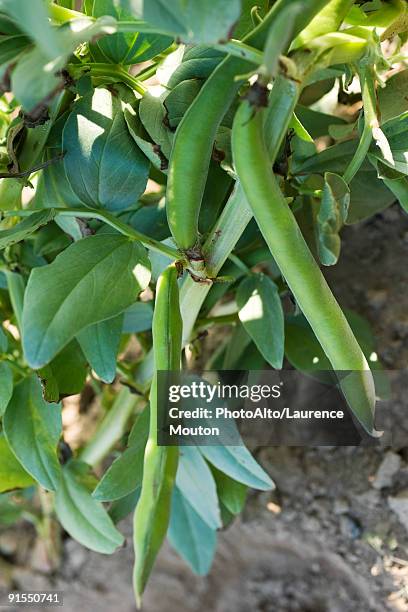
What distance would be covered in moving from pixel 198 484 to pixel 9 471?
198mm

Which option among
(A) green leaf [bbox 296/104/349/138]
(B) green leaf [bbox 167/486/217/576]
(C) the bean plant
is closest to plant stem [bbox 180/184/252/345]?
(C) the bean plant

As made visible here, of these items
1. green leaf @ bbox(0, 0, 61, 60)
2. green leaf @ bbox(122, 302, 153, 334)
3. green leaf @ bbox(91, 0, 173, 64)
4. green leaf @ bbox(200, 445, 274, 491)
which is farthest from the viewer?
green leaf @ bbox(122, 302, 153, 334)

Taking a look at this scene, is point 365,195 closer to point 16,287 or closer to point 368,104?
point 368,104

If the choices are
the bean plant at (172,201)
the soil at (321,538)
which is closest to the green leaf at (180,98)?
the bean plant at (172,201)

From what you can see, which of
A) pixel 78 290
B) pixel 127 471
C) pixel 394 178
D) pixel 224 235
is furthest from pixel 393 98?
pixel 127 471

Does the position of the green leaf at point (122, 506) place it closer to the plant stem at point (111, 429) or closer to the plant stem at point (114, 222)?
the plant stem at point (111, 429)

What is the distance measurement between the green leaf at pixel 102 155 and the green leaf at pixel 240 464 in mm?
242

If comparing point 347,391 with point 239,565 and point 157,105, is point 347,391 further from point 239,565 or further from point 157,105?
point 239,565

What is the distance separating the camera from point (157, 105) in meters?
0.51

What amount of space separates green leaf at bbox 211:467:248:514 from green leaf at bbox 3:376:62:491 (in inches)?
7.8

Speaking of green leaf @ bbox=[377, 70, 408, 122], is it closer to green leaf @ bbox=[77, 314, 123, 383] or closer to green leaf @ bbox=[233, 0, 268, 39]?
green leaf @ bbox=[233, 0, 268, 39]

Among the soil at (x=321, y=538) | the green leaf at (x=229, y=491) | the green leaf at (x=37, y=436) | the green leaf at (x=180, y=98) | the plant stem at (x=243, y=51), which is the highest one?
the plant stem at (x=243, y=51)

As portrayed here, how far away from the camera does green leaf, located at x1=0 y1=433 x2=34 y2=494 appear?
69 cm

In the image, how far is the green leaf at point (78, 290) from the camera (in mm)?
446
